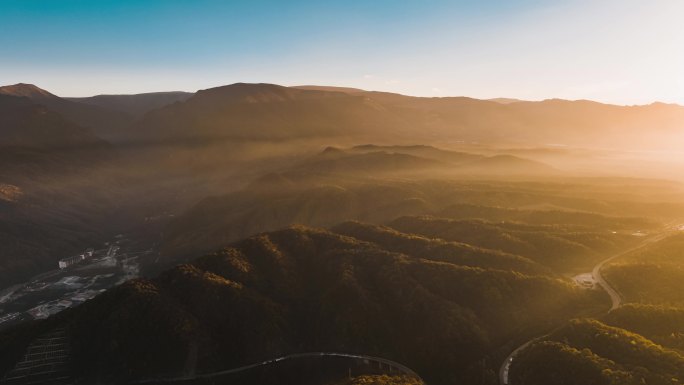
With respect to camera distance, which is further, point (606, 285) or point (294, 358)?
point (606, 285)

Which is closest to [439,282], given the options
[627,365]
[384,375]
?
[384,375]

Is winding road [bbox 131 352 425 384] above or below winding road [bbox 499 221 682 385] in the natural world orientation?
below

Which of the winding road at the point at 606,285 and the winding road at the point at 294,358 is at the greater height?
the winding road at the point at 606,285

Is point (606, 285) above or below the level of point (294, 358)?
above

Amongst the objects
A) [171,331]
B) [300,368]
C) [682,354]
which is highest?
[682,354]

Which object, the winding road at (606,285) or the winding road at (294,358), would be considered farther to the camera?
the winding road at (294,358)

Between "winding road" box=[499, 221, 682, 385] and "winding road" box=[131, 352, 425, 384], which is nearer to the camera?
"winding road" box=[499, 221, 682, 385]

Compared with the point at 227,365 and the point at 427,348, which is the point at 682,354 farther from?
the point at 227,365

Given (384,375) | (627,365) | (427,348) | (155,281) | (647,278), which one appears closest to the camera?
(627,365)
